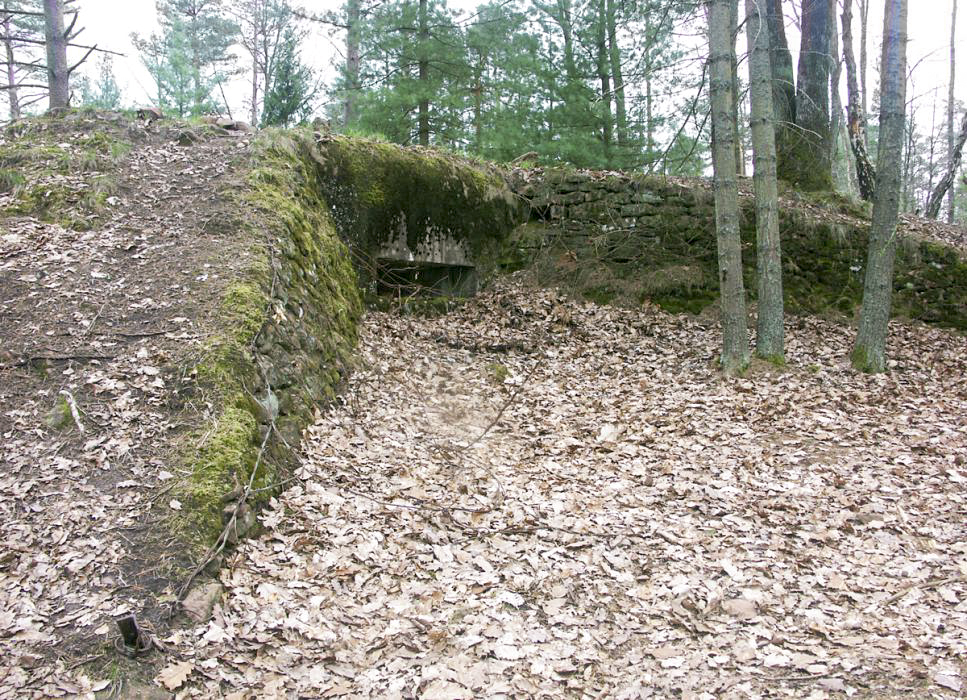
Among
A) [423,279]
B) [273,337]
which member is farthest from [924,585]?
[423,279]

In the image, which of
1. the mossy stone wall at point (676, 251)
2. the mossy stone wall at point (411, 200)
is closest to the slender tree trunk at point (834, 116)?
the mossy stone wall at point (676, 251)

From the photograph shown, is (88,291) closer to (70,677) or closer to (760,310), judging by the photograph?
(70,677)

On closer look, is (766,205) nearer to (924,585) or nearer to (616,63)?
(924,585)

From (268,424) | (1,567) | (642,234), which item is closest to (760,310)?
(642,234)

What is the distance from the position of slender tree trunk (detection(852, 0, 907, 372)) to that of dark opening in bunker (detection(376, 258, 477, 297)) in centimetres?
473

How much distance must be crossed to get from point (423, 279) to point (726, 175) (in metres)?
3.96

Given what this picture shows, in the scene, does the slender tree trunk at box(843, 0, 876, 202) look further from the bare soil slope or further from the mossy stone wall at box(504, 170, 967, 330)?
the bare soil slope

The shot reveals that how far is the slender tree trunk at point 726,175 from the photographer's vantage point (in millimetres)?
7000

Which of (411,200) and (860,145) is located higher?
(860,145)

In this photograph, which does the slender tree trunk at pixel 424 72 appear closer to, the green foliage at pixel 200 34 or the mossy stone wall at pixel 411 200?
the mossy stone wall at pixel 411 200

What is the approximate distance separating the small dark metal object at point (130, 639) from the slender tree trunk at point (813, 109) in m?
10.6

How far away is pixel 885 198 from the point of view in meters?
7.25

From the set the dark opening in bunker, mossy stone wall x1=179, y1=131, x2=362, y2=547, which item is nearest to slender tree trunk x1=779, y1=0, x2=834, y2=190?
the dark opening in bunker

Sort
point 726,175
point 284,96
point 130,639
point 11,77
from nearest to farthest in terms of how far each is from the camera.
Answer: point 130,639 < point 726,175 < point 284,96 < point 11,77
